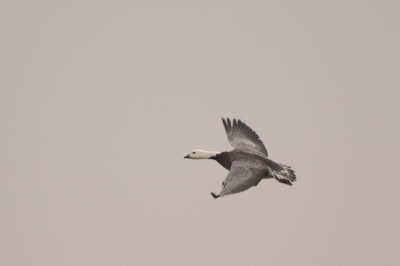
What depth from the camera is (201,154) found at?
16.2 meters

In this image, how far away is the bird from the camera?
43.2ft

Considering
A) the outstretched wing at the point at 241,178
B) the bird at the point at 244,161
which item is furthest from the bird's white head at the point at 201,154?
the outstretched wing at the point at 241,178

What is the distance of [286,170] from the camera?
14586mm

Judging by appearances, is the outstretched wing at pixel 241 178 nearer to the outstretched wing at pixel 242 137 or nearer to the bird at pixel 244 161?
the bird at pixel 244 161

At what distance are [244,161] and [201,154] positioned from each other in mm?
2093

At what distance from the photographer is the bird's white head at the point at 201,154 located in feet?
52.2

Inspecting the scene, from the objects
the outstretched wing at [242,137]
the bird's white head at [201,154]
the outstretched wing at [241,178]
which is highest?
the outstretched wing at [242,137]

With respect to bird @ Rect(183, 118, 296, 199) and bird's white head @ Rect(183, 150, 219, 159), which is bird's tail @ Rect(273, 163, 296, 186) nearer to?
bird @ Rect(183, 118, 296, 199)

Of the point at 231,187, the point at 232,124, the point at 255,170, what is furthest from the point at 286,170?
the point at 232,124

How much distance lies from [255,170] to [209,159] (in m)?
2.42

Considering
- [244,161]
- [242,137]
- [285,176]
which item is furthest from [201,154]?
[285,176]

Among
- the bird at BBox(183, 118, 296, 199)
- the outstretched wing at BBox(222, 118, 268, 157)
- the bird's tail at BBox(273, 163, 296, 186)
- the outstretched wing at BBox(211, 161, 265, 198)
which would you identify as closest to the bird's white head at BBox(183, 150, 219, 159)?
the bird at BBox(183, 118, 296, 199)

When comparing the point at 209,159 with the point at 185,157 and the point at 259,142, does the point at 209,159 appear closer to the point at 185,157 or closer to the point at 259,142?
the point at 185,157

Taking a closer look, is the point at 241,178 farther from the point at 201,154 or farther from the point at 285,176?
the point at 201,154
